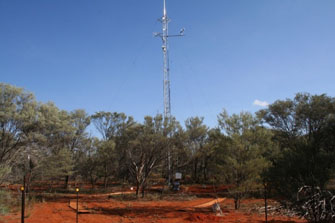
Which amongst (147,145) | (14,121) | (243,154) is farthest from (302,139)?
(14,121)

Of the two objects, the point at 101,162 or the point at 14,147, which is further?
the point at 101,162

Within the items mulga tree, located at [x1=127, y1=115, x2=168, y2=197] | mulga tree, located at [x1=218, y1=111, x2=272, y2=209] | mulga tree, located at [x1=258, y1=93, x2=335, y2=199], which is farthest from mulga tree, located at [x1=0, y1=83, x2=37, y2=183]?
mulga tree, located at [x1=258, y1=93, x2=335, y2=199]

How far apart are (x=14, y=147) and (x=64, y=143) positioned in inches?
440

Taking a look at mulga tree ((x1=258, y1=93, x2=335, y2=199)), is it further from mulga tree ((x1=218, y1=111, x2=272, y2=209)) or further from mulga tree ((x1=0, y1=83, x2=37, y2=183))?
mulga tree ((x1=0, y1=83, x2=37, y2=183))

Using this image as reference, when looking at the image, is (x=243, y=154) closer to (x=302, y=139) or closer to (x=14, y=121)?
(x=302, y=139)

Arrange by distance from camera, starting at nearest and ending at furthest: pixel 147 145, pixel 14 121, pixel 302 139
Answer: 1. pixel 302 139
2. pixel 14 121
3. pixel 147 145

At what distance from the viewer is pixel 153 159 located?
26594mm

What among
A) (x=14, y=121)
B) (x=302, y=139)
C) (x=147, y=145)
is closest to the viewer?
(x=302, y=139)

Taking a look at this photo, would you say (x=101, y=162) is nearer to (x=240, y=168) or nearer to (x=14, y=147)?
(x=14, y=147)

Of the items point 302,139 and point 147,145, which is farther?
point 147,145

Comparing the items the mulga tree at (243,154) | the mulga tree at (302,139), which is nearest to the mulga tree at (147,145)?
the mulga tree at (243,154)

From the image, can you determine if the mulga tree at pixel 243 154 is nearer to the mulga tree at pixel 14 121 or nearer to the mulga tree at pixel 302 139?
the mulga tree at pixel 302 139

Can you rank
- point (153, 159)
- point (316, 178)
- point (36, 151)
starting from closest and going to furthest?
1. point (316, 178)
2. point (36, 151)
3. point (153, 159)

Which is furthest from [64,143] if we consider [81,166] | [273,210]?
[273,210]
